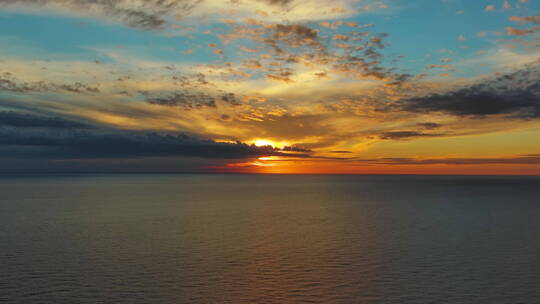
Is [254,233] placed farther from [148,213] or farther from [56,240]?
[148,213]

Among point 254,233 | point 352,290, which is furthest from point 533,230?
point 352,290

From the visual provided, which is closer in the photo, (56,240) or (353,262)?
(353,262)

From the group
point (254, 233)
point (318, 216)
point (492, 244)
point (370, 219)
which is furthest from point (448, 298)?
point (318, 216)

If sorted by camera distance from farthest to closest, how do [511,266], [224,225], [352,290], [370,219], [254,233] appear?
1. [370,219]
2. [224,225]
3. [254,233]
4. [511,266]
5. [352,290]

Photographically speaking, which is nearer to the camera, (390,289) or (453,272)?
(390,289)

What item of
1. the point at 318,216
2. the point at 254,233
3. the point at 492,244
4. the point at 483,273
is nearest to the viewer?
the point at 483,273

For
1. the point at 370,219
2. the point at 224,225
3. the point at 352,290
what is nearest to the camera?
the point at 352,290

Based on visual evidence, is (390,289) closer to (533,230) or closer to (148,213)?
(533,230)

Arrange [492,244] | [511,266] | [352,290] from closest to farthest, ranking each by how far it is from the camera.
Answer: [352,290]
[511,266]
[492,244]
